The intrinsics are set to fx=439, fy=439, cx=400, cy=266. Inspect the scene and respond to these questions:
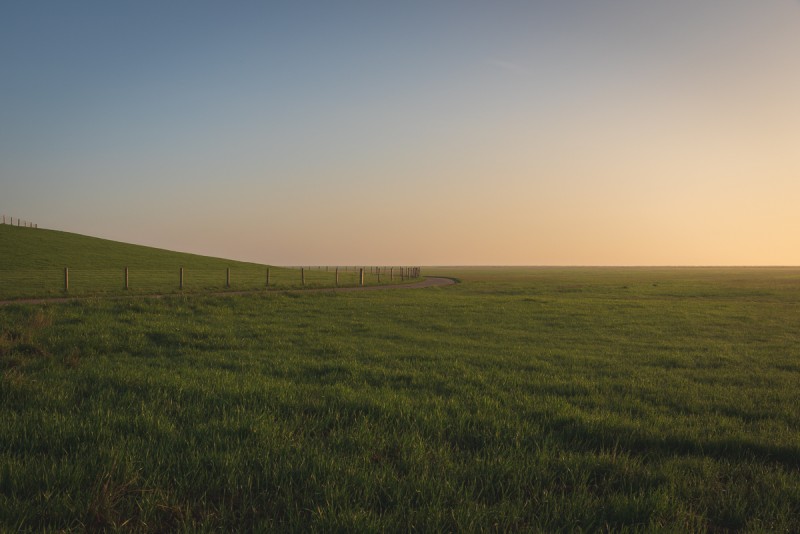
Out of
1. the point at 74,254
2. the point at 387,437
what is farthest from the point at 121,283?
the point at 74,254

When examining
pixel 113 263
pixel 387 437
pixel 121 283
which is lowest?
pixel 387 437

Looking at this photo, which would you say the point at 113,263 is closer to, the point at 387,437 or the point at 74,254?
the point at 74,254

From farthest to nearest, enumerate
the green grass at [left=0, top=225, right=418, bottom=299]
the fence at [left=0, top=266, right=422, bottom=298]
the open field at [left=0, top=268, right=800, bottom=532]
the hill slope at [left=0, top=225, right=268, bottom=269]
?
the hill slope at [left=0, top=225, right=268, bottom=269] < the green grass at [left=0, top=225, right=418, bottom=299] < the fence at [left=0, top=266, right=422, bottom=298] < the open field at [left=0, top=268, right=800, bottom=532]

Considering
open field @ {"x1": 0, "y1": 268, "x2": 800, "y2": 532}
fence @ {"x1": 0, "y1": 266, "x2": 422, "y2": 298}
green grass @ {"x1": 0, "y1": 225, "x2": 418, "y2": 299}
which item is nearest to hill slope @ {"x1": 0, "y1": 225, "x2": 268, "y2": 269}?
green grass @ {"x1": 0, "y1": 225, "x2": 418, "y2": 299}

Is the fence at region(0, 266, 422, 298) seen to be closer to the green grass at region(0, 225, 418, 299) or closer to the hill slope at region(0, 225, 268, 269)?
the green grass at region(0, 225, 418, 299)

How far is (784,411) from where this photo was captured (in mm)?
7602

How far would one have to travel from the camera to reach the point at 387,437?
5.72m

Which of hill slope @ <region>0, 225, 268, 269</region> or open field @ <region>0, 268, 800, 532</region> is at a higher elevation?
hill slope @ <region>0, 225, 268, 269</region>

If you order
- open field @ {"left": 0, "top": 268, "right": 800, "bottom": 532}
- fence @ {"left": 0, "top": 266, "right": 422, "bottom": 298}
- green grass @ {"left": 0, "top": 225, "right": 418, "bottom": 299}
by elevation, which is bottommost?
open field @ {"left": 0, "top": 268, "right": 800, "bottom": 532}

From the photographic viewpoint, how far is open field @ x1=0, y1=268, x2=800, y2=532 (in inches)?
160

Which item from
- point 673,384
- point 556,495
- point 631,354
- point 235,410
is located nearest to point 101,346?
point 235,410

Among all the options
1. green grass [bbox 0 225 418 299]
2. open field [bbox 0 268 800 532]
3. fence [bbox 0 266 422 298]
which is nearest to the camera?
open field [bbox 0 268 800 532]

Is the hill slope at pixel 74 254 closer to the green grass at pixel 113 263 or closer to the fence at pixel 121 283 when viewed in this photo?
the green grass at pixel 113 263

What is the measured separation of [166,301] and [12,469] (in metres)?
17.7
